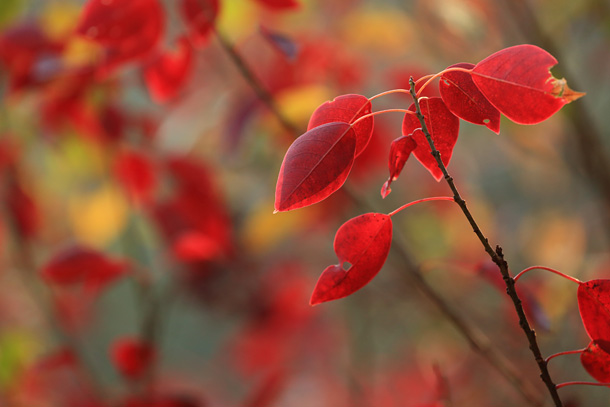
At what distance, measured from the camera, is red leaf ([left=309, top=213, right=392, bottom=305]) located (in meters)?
0.39

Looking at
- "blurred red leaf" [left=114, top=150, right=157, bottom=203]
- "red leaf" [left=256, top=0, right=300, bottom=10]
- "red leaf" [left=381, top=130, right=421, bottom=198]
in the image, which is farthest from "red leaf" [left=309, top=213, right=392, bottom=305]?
"blurred red leaf" [left=114, top=150, right=157, bottom=203]

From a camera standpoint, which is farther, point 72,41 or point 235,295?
point 235,295

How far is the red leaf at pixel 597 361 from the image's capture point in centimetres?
40

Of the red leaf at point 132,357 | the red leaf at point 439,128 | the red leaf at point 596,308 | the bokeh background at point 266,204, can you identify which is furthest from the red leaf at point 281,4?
the red leaf at point 132,357

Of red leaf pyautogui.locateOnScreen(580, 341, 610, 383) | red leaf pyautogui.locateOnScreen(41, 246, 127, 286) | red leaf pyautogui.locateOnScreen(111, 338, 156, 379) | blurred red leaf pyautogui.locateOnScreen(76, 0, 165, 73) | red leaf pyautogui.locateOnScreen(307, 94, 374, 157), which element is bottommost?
red leaf pyautogui.locateOnScreen(580, 341, 610, 383)

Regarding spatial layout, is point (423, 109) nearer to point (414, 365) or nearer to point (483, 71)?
point (483, 71)

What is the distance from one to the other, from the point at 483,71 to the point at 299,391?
2.17 metres

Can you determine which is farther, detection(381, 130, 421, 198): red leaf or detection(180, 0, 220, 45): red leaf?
detection(180, 0, 220, 45): red leaf

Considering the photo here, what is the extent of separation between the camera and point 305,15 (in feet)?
4.88

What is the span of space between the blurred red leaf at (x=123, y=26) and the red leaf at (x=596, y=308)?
0.55 meters

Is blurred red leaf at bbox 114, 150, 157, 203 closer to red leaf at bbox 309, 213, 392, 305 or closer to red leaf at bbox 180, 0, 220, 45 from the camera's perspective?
red leaf at bbox 180, 0, 220, 45

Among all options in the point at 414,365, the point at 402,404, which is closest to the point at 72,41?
the point at 402,404

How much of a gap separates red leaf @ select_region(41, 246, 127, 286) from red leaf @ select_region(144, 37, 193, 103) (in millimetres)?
255

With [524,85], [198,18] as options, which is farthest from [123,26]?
[524,85]
